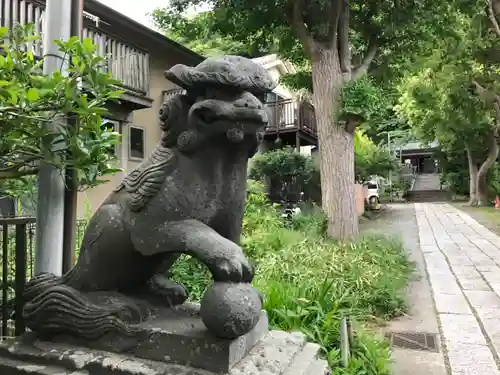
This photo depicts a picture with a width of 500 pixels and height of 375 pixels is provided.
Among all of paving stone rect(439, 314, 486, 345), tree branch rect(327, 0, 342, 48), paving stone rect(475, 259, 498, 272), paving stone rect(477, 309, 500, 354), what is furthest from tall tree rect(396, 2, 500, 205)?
paving stone rect(439, 314, 486, 345)

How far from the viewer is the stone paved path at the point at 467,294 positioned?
10.2ft

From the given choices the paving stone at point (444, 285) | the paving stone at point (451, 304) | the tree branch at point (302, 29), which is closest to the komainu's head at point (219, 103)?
the paving stone at point (451, 304)

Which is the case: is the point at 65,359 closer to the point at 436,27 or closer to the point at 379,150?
the point at 436,27

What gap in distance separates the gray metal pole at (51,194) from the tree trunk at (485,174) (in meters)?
20.4

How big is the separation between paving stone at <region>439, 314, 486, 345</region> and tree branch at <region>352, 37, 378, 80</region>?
4210 millimetres

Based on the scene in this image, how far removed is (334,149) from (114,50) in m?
4.39

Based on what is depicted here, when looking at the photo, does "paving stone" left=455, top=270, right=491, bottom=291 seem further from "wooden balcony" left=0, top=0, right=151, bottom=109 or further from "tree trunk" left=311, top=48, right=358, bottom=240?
"wooden balcony" left=0, top=0, right=151, bottom=109

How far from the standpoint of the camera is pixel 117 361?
1548mm

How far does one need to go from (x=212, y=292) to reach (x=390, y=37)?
22.4 feet

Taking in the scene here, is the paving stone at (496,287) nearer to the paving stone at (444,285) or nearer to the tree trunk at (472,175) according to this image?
the paving stone at (444,285)

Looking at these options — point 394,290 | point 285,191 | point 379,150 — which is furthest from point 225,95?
point 379,150

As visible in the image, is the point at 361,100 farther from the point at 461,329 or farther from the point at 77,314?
the point at 77,314

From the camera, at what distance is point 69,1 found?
2.04 meters

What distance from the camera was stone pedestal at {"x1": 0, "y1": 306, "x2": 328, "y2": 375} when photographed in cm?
148
